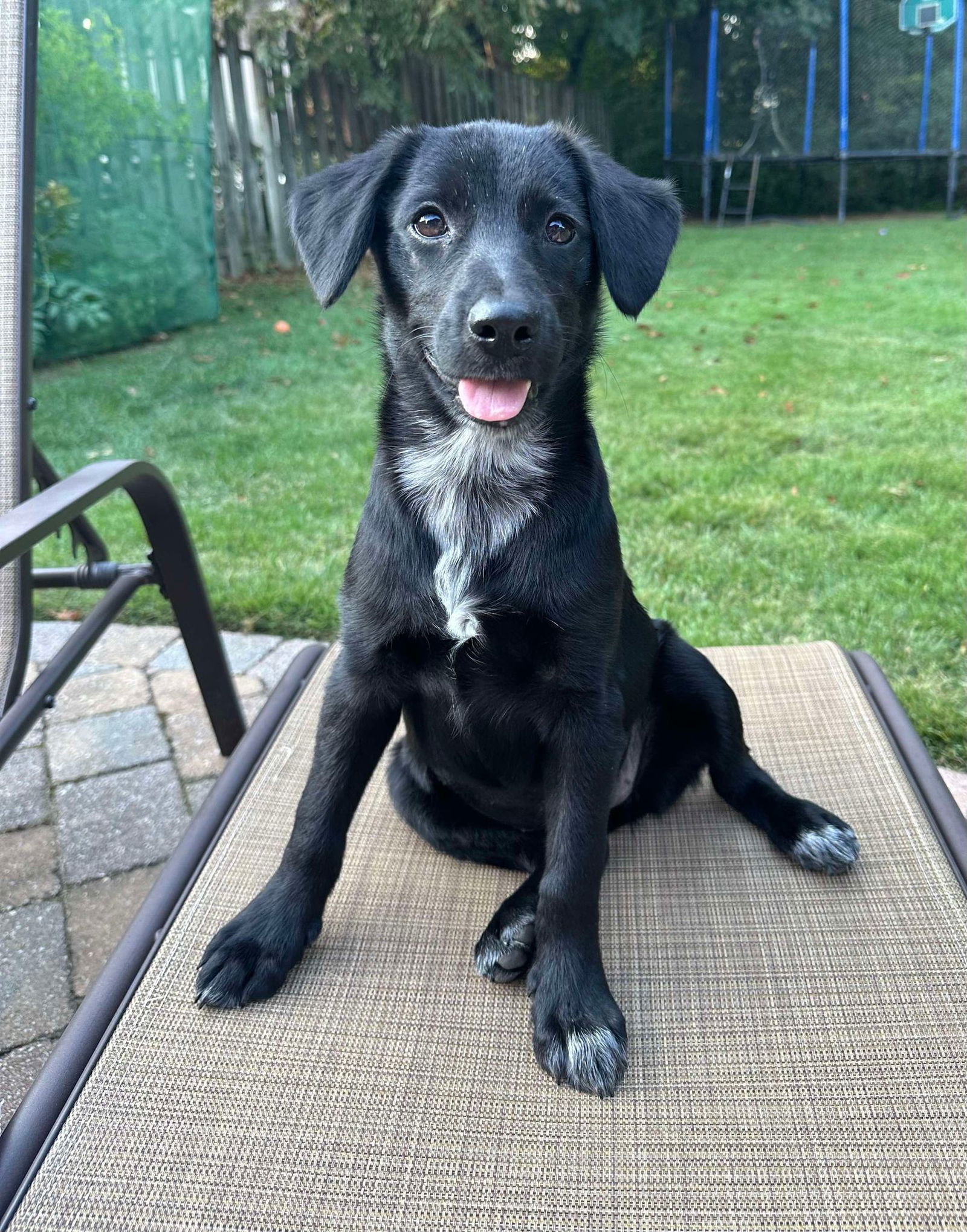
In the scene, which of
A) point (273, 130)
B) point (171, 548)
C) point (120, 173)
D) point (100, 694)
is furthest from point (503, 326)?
point (273, 130)

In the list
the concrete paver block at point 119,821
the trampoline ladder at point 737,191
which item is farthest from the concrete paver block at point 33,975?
the trampoline ladder at point 737,191

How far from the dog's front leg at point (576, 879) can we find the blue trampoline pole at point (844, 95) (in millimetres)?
14853

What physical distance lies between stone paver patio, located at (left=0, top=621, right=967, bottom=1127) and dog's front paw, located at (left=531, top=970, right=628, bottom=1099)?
40.8 inches

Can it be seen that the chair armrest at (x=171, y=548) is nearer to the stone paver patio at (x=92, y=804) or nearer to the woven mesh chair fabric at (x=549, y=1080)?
the stone paver patio at (x=92, y=804)

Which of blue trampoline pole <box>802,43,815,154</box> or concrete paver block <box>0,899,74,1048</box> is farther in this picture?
blue trampoline pole <box>802,43,815,154</box>

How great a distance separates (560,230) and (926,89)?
52.8 ft

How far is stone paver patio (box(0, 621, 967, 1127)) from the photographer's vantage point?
2.10 meters

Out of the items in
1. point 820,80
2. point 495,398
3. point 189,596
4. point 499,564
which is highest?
point 820,80

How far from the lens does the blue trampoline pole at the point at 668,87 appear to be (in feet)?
50.1

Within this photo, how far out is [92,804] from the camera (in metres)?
2.64

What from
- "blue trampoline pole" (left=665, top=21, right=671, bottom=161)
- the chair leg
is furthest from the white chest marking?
"blue trampoline pole" (left=665, top=21, right=671, bottom=161)

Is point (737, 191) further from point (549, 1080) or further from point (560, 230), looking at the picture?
point (549, 1080)

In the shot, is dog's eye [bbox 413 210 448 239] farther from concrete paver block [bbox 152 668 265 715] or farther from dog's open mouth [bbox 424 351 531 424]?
concrete paver block [bbox 152 668 265 715]

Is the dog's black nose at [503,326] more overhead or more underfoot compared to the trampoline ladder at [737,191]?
more underfoot
